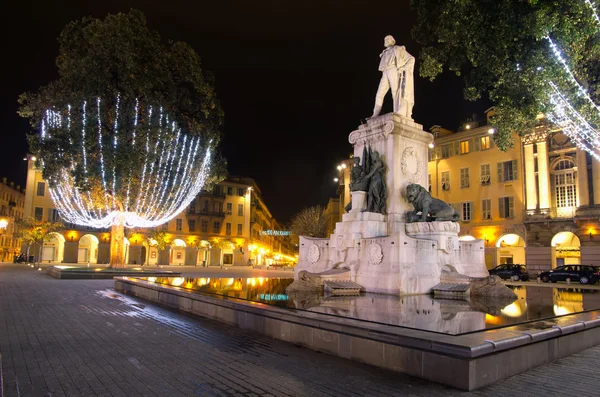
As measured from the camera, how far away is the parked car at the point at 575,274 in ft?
89.5

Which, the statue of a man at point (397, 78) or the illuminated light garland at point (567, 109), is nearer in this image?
the illuminated light garland at point (567, 109)

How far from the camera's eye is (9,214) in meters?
80.7

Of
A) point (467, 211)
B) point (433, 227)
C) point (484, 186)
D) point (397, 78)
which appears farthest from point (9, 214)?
point (433, 227)

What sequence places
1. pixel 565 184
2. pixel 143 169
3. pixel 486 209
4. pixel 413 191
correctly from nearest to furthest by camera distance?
1. pixel 413 191
2. pixel 143 169
3. pixel 565 184
4. pixel 486 209

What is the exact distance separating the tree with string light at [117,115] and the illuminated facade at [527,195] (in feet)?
78.8

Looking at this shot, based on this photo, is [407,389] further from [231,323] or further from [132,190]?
[132,190]

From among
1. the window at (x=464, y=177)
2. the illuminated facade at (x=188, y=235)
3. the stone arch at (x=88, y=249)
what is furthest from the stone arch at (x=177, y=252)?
the window at (x=464, y=177)

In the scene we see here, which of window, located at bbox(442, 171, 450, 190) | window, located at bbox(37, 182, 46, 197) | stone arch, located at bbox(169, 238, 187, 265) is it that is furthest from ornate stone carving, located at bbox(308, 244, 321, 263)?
stone arch, located at bbox(169, 238, 187, 265)

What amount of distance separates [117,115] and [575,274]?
94.7ft

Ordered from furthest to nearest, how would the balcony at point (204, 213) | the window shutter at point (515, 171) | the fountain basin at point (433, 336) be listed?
the balcony at point (204, 213) → the window shutter at point (515, 171) → the fountain basin at point (433, 336)

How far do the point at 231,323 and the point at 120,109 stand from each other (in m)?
19.7

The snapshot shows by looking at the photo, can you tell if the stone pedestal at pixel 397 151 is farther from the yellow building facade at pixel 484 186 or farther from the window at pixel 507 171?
the window at pixel 507 171

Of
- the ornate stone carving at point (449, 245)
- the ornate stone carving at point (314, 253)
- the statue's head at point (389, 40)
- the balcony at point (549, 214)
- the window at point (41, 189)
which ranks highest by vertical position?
the window at point (41, 189)

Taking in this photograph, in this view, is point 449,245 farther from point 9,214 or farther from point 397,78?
point 9,214
